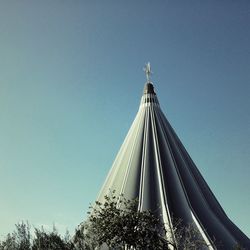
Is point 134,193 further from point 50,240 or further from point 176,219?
point 50,240

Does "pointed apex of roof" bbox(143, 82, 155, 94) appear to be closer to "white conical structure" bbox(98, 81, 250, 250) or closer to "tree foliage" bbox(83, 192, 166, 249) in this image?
"white conical structure" bbox(98, 81, 250, 250)

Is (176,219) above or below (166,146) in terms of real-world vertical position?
below

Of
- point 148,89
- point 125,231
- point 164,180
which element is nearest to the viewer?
point 125,231

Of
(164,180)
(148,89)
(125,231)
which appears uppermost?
(148,89)

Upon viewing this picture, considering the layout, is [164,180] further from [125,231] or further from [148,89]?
[125,231]

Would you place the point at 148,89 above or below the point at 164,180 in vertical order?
above

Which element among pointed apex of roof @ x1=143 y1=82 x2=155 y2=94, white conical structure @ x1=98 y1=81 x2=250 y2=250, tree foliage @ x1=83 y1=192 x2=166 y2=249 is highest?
pointed apex of roof @ x1=143 y1=82 x2=155 y2=94

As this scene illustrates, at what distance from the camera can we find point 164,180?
3453cm

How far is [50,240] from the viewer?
19281 millimetres

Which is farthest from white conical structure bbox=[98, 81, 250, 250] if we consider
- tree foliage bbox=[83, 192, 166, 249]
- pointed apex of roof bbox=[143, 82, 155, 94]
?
tree foliage bbox=[83, 192, 166, 249]

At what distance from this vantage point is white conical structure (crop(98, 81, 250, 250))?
3123 cm

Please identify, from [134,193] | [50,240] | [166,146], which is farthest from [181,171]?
[50,240]

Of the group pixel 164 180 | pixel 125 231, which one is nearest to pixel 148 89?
pixel 164 180

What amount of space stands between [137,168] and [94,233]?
51.7ft
